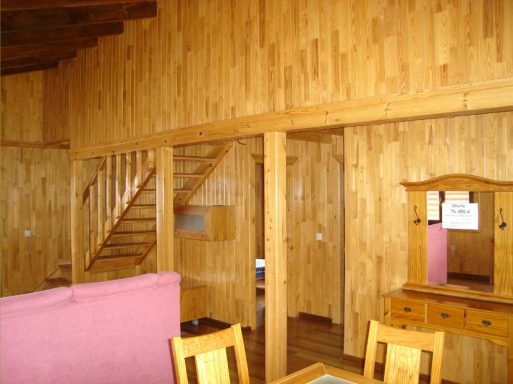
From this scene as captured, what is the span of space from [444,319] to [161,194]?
126 inches

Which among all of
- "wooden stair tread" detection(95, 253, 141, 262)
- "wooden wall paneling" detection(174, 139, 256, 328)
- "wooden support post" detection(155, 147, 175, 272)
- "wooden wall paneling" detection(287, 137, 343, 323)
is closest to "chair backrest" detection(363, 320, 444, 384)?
"wooden support post" detection(155, 147, 175, 272)

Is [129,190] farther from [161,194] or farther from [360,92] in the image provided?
[360,92]

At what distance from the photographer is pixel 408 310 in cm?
408

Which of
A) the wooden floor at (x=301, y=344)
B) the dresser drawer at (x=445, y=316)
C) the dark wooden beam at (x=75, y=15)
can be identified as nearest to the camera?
the dresser drawer at (x=445, y=316)

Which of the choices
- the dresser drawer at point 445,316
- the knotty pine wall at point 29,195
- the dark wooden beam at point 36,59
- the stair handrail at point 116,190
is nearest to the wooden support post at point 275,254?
the dresser drawer at point 445,316

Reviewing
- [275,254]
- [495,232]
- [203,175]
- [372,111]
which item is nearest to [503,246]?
[495,232]

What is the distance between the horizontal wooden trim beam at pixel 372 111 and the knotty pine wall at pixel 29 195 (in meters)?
4.41

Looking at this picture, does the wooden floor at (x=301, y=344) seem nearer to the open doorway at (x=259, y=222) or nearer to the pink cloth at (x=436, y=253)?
the pink cloth at (x=436, y=253)

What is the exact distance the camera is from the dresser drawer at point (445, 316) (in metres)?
3.76

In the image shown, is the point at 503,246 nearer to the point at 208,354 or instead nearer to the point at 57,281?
the point at 208,354

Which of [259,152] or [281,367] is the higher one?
[259,152]

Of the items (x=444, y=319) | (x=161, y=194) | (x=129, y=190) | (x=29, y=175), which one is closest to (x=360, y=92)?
(x=444, y=319)

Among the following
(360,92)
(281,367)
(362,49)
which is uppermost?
(362,49)

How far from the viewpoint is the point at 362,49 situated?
11.0 ft
